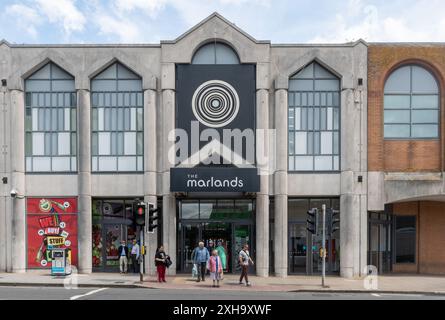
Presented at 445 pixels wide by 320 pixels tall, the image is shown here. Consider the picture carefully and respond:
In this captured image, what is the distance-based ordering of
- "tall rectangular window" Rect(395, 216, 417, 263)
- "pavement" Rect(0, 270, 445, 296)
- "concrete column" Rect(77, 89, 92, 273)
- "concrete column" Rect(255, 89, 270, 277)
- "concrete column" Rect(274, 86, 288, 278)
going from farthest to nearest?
"tall rectangular window" Rect(395, 216, 417, 263) < "concrete column" Rect(77, 89, 92, 273) < "concrete column" Rect(274, 86, 288, 278) < "concrete column" Rect(255, 89, 270, 277) < "pavement" Rect(0, 270, 445, 296)

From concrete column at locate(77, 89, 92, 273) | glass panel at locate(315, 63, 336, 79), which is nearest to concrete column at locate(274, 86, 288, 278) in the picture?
glass panel at locate(315, 63, 336, 79)

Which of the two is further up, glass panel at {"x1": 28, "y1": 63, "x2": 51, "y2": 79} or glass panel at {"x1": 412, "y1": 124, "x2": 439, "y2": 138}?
glass panel at {"x1": 28, "y1": 63, "x2": 51, "y2": 79}

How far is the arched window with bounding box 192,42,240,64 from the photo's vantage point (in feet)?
78.4

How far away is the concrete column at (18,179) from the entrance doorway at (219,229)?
7.65 meters

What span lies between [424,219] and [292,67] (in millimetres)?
10488

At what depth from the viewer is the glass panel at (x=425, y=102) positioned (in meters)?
23.8

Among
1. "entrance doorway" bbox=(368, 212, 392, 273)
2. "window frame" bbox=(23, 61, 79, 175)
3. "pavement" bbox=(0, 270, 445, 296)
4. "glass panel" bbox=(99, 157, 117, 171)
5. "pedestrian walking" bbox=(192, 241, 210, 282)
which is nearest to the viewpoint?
"pavement" bbox=(0, 270, 445, 296)

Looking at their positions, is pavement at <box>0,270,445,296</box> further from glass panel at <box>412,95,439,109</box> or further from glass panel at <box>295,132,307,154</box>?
glass panel at <box>412,95,439,109</box>

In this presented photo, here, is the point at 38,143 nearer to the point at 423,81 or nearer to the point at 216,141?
the point at 216,141

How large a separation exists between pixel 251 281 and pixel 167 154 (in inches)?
283

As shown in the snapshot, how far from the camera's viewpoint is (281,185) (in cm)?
2331

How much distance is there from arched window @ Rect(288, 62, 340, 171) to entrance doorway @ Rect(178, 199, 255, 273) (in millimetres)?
3386

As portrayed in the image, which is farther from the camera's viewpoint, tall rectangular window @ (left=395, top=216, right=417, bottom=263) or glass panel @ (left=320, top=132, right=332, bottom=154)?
tall rectangular window @ (left=395, top=216, right=417, bottom=263)

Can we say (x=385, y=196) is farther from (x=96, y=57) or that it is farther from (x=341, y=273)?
(x=96, y=57)
